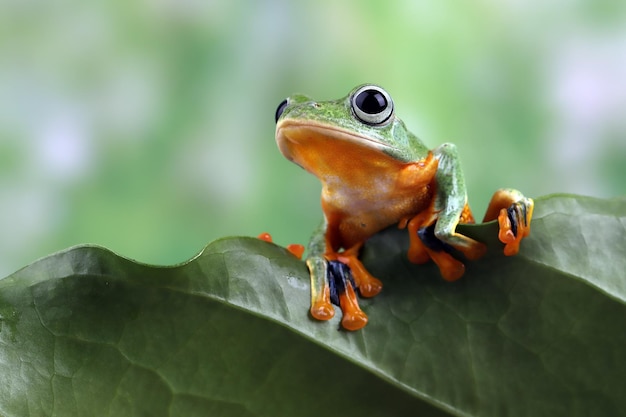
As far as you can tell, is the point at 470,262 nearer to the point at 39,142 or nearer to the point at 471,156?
the point at 471,156

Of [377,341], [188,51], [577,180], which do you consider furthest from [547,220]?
[188,51]

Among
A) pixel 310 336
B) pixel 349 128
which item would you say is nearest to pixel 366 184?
pixel 349 128

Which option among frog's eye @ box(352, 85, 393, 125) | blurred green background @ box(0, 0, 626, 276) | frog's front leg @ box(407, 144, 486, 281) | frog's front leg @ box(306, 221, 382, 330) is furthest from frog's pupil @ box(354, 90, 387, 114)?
blurred green background @ box(0, 0, 626, 276)

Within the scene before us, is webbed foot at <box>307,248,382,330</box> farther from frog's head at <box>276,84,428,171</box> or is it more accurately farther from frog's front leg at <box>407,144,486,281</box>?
frog's head at <box>276,84,428,171</box>

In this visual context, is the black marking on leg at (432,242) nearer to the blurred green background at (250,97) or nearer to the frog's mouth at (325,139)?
the frog's mouth at (325,139)

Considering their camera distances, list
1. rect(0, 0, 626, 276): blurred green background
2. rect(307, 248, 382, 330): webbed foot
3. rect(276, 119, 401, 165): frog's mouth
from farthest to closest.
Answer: rect(0, 0, 626, 276): blurred green background, rect(276, 119, 401, 165): frog's mouth, rect(307, 248, 382, 330): webbed foot

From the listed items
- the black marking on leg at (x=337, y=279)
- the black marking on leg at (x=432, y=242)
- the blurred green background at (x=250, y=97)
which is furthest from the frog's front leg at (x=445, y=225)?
the blurred green background at (x=250, y=97)
